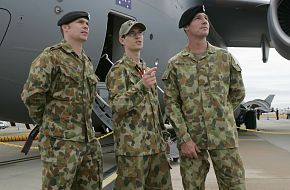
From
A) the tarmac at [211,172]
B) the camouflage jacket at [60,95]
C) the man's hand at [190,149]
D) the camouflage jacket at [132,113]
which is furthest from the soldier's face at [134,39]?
the tarmac at [211,172]

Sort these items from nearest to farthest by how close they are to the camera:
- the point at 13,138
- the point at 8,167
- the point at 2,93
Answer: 1. the point at 2,93
2. the point at 8,167
3. the point at 13,138

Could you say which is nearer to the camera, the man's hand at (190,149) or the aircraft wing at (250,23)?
the man's hand at (190,149)

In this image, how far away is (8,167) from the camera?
6.30m

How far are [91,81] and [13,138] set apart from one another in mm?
9726

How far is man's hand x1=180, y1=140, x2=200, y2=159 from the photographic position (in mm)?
2812

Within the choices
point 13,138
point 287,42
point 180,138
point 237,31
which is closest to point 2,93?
point 180,138

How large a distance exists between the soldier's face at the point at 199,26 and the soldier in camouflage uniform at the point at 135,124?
0.41m

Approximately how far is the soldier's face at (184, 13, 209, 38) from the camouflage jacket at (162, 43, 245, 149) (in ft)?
0.51

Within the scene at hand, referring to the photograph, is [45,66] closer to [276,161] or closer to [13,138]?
[276,161]

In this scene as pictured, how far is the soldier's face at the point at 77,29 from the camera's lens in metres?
2.76

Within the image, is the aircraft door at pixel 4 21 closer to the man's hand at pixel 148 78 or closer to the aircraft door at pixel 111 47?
the aircraft door at pixel 111 47

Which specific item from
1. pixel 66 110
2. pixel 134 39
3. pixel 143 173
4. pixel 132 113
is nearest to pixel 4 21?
pixel 134 39

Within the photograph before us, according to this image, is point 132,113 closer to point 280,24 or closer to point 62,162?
point 62,162

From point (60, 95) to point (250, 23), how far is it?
9.43 m
